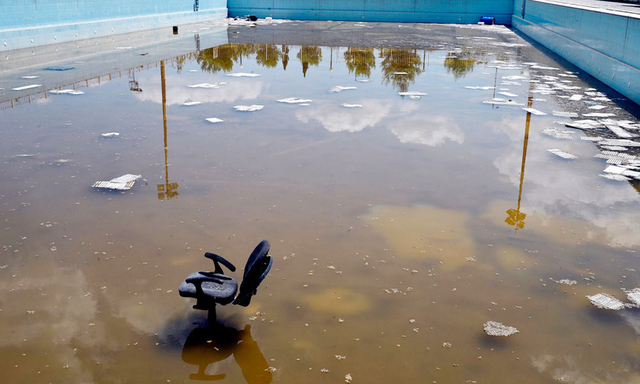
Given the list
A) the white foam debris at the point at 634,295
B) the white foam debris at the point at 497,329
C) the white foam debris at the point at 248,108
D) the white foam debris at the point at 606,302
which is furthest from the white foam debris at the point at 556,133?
the white foam debris at the point at 497,329

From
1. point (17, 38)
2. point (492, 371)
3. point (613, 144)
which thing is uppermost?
point (17, 38)

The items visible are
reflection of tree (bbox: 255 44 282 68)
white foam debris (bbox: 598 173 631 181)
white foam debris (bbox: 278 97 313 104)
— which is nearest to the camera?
white foam debris (bbox: 598 173 631 181)

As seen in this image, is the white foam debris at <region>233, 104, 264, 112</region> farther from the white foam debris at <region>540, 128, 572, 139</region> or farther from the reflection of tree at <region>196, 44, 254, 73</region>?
the white foam debris at <region>540, 128, 572, 139</region>

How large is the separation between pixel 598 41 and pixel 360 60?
8980 mm

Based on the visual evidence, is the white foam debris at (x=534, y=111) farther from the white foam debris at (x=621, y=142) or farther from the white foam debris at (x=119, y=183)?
the white foam debris at (x=119, y=183)

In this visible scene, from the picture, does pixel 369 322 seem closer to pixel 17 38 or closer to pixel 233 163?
pixel 233 163

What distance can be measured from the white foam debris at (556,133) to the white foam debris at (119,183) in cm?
840

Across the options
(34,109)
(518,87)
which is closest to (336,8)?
(518,87)

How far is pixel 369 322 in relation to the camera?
5285mm

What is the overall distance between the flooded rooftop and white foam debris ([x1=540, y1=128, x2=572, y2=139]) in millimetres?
95

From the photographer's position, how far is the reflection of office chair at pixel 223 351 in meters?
4.51

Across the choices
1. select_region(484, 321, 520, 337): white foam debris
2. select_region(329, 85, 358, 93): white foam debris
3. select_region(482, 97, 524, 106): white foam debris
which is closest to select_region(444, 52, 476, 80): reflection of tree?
select_region(482, 97, 524, 106): white foam debris

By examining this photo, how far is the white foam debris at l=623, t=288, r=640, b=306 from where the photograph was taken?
566 centimetres

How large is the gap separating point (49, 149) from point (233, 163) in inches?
140
